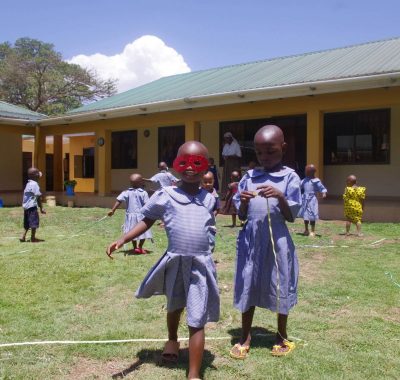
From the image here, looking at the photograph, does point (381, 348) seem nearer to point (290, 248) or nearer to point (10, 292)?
point (290, 248)

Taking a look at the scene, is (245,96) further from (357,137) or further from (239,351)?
(239,351)

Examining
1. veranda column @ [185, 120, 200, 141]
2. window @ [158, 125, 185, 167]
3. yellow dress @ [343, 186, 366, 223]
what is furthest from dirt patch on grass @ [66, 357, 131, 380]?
window @ [158, 125, 185, 167]

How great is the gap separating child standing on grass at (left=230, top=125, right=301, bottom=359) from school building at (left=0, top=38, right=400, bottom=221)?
795cm

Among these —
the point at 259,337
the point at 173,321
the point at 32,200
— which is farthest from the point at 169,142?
the point at 173,321

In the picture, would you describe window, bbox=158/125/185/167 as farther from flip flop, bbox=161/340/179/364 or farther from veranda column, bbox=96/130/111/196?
flip flop, bbox=161/340/179/364

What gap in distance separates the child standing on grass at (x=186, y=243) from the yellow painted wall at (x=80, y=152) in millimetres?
21102

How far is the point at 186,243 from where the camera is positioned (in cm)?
302

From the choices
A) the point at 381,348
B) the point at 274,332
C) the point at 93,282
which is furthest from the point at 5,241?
the point at 381,348

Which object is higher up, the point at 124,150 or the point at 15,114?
the point at 15,114

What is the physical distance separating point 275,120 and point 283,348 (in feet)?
39.7

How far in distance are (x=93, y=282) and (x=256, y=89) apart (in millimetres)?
7915

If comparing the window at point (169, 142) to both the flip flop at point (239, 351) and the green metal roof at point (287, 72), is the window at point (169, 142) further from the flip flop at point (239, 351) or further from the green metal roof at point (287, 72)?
the flip flop at point (239, 351)

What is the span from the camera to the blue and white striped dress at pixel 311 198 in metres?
9.13

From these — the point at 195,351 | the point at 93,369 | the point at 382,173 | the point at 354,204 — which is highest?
the point at 382,173
